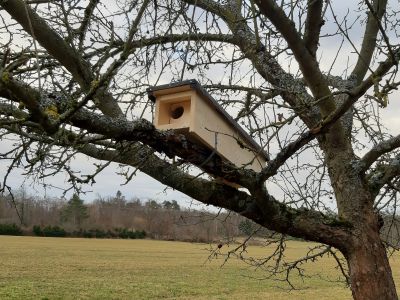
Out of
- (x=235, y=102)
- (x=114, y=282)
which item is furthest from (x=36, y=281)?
(x=235, y=102)

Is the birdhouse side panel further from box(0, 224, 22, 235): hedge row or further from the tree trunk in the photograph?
box(0, 224, 22, 235): hedge row

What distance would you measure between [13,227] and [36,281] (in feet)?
144

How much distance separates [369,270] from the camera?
9.50 feet

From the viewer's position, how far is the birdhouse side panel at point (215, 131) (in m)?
2.39

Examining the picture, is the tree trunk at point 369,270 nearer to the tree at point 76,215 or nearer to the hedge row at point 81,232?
the tree at point 76,215

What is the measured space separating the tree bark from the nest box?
947 mm

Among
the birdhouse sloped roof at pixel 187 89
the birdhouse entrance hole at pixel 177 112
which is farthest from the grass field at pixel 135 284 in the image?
the birdhouse entrance hole at pixel 177 112

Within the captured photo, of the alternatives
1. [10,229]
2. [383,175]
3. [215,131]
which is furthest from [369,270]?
[10,229]

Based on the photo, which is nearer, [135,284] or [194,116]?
[194,116]

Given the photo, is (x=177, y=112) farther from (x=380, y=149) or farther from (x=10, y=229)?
(x=10, y=229)

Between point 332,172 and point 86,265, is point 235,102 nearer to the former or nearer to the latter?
point 332,172

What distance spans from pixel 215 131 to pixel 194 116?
19 cm

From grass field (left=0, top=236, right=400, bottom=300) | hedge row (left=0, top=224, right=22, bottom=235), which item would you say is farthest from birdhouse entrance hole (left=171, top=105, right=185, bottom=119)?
hedge row (left=0, top=224, right=22, bottom=235)

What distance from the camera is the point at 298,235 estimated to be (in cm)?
295
